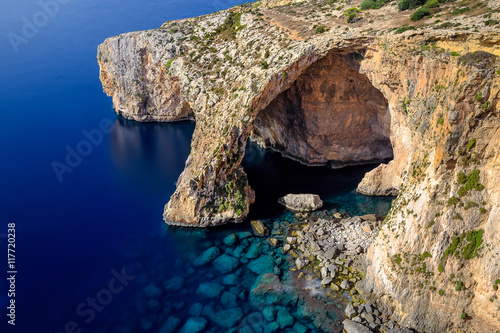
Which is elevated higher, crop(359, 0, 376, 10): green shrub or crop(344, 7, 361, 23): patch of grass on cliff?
crop(359, 0, 376, 10): green shrub

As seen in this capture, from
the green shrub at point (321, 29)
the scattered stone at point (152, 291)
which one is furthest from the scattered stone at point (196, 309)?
the green shrub at point (321, 29)

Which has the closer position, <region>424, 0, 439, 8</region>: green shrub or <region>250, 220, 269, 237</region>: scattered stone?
<region>424, 0, 439, 8</region>: green shrub

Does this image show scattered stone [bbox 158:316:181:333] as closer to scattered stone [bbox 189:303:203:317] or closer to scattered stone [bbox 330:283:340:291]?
scattered stone [bbox 189:303:203:317]

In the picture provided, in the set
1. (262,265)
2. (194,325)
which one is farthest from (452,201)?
(194,325)

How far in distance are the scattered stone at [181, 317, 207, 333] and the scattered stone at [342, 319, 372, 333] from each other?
10.3 meters

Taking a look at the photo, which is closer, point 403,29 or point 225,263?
point 403,29

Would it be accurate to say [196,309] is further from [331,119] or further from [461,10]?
[461,10]

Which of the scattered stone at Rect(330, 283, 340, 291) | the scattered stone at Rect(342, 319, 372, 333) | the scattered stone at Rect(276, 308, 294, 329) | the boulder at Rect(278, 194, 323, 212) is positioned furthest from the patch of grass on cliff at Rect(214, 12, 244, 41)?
the scattered stone at Rect(342, 319, 372, 333)

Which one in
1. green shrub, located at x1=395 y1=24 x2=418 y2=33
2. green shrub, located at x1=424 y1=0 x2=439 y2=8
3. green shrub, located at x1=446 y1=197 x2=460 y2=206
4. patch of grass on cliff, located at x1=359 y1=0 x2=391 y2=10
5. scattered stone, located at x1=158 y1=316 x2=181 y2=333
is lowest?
scattered stone, located at x1=158 y1=316 x2=181 y2=333

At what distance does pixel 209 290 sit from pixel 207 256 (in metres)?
4.48

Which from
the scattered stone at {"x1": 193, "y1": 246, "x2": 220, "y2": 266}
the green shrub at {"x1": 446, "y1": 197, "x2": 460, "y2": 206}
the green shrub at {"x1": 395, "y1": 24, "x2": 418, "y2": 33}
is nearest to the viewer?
the green shrub at {"x1": 446, "y1": 197, "x2": 460, "y2": 206}

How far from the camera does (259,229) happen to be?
127ft

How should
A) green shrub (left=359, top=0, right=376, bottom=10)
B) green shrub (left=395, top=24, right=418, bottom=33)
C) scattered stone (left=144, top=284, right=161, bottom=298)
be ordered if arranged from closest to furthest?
scattered stone (left=144, top=284, right=161, bottom=298) < green shrub (left=395, top=24, right=418, bottom=33) < green shrub (left=359, top=0, right=376, bottom=10)

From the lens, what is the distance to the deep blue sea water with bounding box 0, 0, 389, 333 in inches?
1228
